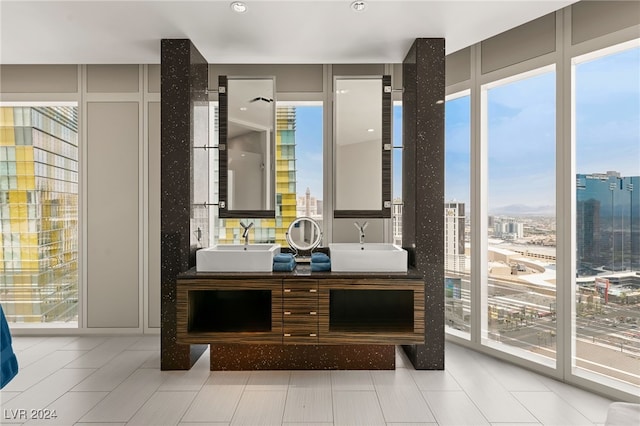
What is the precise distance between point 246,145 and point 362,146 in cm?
105

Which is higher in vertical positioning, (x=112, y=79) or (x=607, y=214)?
(x=112, y=79)

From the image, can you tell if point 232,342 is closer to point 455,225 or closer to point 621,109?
point 455,225

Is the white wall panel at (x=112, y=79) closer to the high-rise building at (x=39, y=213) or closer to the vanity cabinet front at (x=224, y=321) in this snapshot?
the high-rise building at (x=39, y=213)

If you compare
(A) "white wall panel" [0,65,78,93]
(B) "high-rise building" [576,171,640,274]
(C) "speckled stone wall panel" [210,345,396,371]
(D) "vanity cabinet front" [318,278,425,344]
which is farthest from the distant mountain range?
(A) "white wall panel" [0,65,78,93]

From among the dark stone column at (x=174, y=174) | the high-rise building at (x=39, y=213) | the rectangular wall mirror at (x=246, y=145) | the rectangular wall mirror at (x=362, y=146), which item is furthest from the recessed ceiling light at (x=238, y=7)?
the high-rise building at (x=39, y=213)

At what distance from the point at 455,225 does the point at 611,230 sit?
135cm

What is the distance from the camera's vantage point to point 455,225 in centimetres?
410

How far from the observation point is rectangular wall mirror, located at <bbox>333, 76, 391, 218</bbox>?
12.1ft

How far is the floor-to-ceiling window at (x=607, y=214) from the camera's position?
113 inches

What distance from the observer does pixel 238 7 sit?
2838 millimetres

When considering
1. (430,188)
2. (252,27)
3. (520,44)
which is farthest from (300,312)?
(520,44)

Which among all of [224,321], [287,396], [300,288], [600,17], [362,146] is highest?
[600,17]

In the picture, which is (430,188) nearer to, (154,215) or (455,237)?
(455,237)

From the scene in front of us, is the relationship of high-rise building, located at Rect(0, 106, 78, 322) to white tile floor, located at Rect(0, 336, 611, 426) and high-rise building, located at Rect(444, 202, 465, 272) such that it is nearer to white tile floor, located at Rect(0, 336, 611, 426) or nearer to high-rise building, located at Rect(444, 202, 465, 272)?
white tile floor, located at Rect(0, 336, 611, 426)
